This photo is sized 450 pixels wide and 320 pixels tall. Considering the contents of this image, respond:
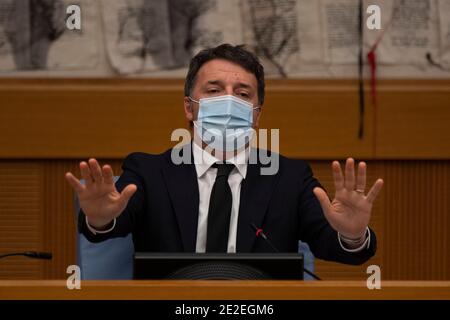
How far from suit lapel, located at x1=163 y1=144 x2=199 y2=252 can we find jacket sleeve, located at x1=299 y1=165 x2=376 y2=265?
29 centimetres

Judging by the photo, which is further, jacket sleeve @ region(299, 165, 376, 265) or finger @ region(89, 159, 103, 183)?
jacket sleeve @ region(299, 165, 376, 265)

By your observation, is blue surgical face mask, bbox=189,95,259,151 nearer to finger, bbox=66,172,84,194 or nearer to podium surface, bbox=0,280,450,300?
finger, bbox=66,172,84,194

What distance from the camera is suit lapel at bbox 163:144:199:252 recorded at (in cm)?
222

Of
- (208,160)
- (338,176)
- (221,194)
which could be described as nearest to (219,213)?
(221,194)

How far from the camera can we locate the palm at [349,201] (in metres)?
1.77

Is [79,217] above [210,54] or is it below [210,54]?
below

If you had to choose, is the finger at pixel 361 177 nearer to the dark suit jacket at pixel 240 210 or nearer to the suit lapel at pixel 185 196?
the dark suit jacket at pixel 240 210

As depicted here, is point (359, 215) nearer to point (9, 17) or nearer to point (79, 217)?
point (79, 217)

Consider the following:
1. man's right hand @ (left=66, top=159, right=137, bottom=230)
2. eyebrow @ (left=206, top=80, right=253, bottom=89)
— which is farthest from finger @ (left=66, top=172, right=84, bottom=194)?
eyebrow @ (left=206, top=80, right=253, bottom=89)

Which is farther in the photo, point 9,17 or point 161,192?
point 9,17

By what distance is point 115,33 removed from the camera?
3.53 meters

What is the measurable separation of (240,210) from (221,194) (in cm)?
7

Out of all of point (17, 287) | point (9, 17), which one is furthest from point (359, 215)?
point (9, 17)

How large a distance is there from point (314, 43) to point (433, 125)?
1.96ft
